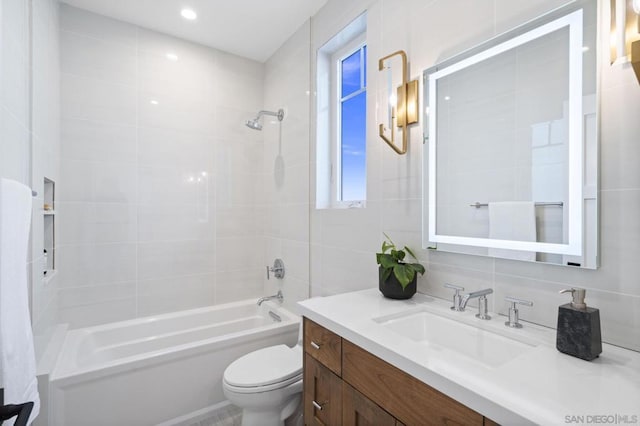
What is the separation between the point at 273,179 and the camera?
280 cm

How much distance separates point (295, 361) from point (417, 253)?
925mm

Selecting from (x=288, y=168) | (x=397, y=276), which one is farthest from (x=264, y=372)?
(x=288, y=168)

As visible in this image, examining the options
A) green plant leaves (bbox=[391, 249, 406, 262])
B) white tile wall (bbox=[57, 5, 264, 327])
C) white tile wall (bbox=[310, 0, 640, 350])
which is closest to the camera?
white tile wall (bbox=[310, 0, 640, 350])

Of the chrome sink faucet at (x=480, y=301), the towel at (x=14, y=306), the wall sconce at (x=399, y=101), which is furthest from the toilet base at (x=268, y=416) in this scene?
the wall sconce at (x=399, y=101)

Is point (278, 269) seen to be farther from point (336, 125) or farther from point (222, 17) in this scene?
point (222, 17)

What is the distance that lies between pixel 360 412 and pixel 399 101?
4.37ft

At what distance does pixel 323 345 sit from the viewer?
1.24 metres

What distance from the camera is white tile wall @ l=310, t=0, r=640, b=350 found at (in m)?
0.89

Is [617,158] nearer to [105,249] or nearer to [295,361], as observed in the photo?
[295,361]

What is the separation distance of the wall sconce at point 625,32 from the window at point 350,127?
1.27 metres

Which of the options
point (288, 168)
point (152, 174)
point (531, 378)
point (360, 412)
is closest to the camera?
point (531, 378)

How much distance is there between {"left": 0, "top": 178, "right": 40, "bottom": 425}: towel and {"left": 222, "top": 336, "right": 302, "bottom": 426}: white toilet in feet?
2.89

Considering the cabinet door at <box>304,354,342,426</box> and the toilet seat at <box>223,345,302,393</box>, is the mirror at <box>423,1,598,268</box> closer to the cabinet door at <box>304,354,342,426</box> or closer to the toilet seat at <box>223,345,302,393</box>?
the cabinet door at <box>304,354,342,426</box>

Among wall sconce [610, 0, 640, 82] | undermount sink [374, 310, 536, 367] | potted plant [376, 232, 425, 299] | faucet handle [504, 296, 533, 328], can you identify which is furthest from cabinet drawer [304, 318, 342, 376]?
wall sconce [610, 0, 640, 82]
